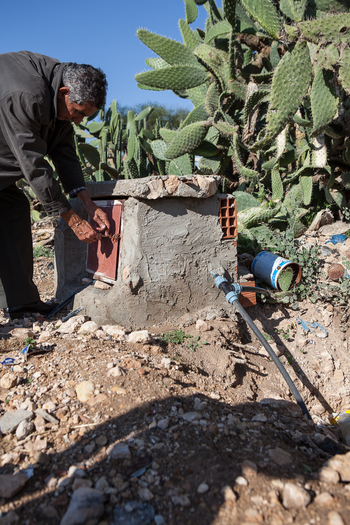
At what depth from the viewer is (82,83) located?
2.26m

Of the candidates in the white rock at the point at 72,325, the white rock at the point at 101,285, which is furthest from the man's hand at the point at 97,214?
the white rock at the point at 72,325

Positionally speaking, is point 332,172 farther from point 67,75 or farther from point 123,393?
point 123,393

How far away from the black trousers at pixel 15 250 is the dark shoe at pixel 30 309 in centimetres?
3

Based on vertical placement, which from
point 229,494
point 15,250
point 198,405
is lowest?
point 198,405

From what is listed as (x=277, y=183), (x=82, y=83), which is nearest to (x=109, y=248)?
(x=82, y=83)

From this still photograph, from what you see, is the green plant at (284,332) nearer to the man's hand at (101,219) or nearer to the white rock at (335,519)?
the man's hand at (101,219)

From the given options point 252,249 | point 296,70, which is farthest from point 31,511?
point 296,70

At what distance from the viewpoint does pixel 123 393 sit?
177 centimetres

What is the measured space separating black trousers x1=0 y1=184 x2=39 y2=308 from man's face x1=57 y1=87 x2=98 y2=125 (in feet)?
2.58

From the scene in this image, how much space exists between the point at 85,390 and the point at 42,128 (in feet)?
5.34

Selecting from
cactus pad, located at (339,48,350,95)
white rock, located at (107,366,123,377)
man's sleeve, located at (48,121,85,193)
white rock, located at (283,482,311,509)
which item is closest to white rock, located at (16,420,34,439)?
white rock, located at (107,366,123,377)

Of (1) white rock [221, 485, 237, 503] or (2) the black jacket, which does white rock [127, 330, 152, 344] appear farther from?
(1) white rock [221, 485, 237, 503]

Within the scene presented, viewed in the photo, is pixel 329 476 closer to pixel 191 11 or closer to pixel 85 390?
pixel 85 390

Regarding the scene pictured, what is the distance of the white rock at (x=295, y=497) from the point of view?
123 centimetres
